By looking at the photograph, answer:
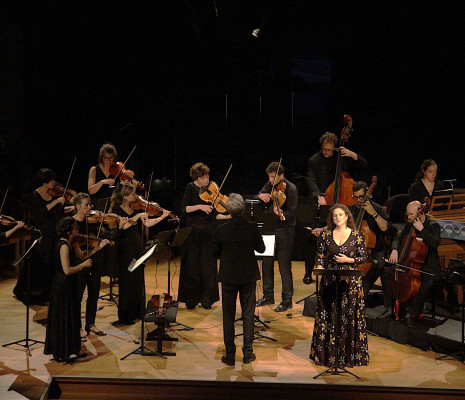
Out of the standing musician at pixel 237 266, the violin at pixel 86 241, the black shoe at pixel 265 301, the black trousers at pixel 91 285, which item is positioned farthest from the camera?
the black shoe at pixel 265 301

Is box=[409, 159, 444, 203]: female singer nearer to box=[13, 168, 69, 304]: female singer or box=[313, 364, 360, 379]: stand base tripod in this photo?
box=[313, 364, 360, 379]: stand base tripod

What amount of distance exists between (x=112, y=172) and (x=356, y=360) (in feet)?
11.6

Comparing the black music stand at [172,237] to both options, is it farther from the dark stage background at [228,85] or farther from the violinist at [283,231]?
the dark stage background at [228,85]

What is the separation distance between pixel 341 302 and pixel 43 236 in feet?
12.1

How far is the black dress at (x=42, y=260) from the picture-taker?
738cm

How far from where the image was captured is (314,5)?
32.7 feet

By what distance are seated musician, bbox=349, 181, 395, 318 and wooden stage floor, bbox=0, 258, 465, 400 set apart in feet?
1.83

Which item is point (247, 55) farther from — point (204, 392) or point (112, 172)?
point (204, 392)

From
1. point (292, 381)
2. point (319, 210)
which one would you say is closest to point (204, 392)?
point (292, 381)

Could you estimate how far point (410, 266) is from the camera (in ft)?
20.1

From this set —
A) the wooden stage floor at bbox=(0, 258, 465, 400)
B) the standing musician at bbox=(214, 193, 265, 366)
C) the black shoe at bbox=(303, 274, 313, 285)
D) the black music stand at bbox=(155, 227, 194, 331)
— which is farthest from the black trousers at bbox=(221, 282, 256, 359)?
the black shoe at bbox=(303, 274, 313, 285)

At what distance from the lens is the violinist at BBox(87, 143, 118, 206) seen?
24.2 ft

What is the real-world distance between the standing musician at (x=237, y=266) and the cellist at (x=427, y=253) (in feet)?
4.88

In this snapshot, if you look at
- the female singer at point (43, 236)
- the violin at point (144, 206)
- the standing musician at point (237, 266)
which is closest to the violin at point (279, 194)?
the violin at point (144, 206)
